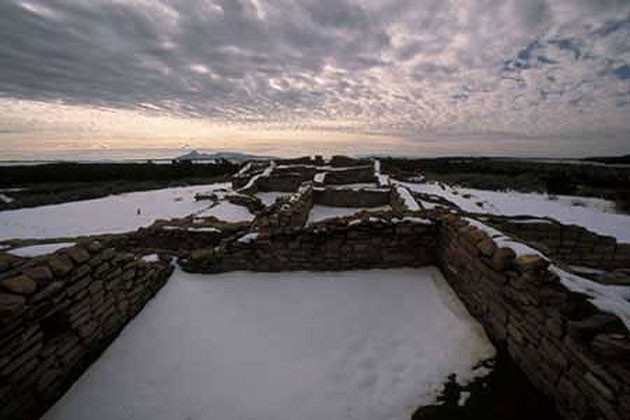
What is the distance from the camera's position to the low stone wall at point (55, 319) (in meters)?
1.82

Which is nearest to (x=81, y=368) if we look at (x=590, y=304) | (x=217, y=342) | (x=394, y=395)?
(x=217, y=342)

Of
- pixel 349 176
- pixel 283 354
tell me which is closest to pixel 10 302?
pixel 283 354

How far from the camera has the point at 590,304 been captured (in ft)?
5.62

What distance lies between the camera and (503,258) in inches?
95.0

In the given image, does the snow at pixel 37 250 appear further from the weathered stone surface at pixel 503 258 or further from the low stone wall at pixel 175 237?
the weathered stone surface at pixel 503 258

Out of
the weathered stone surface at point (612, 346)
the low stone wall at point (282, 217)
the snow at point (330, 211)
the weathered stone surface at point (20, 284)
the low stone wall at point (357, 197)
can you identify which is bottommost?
the snow at point (330, 211)

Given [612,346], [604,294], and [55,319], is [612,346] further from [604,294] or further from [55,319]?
[55,319]

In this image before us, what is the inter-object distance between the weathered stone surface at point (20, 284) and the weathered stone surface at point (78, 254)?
38cm

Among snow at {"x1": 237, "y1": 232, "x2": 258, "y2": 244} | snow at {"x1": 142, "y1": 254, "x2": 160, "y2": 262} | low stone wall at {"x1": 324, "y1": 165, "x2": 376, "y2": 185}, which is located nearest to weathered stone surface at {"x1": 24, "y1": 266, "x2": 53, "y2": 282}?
snow at {"x1": 142, "y1": 254, "x2": 160, "y2": 262}

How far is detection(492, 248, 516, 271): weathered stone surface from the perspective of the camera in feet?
7.84

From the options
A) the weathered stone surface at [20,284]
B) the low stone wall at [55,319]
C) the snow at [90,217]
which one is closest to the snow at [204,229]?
the low stone wall at [55,319]

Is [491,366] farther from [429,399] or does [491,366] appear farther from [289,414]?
[289,414]

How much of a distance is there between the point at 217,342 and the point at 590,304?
3.08 meters

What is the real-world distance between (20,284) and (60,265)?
301 millimetres
